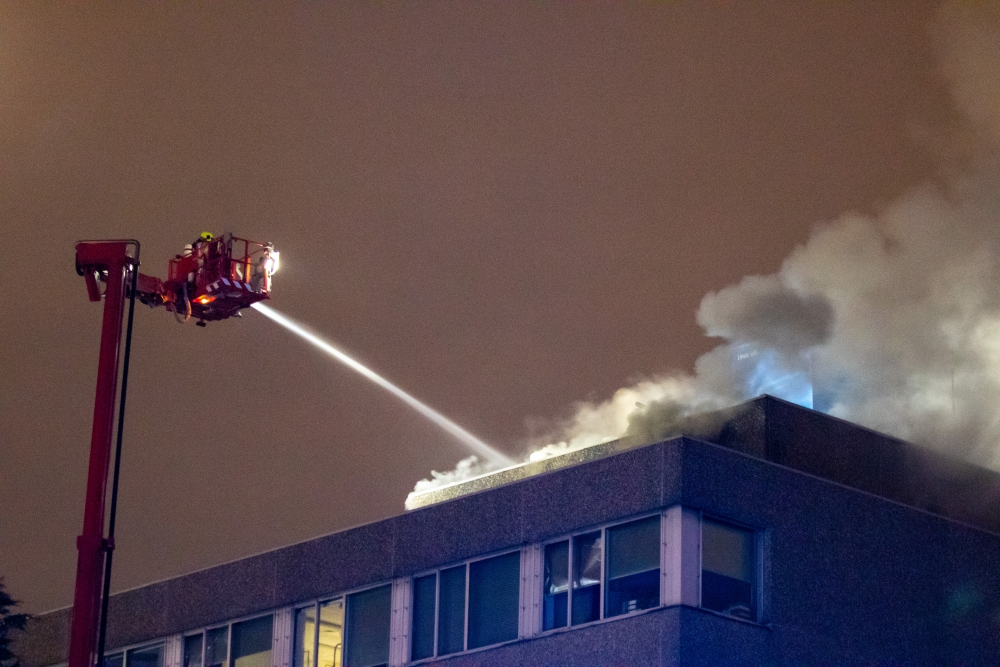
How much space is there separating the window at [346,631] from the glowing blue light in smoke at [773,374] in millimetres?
9072

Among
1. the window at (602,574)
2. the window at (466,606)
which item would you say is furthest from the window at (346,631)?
the window at (602,574)

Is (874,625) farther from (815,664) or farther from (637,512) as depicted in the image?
(637,512)

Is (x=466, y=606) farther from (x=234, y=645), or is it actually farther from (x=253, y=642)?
(x=234, y=645)

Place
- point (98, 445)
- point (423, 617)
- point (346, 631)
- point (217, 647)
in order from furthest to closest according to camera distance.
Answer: point (217, 647) < point (346, 631) < point (423, 617) < point (98, 445)

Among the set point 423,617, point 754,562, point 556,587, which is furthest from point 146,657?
point 754,562

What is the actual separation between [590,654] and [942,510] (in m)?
6.70

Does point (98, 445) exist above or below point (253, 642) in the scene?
above

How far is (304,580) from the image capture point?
2445 cm

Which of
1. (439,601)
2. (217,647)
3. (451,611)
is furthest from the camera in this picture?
(217,647)

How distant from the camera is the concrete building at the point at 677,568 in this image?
782 inches

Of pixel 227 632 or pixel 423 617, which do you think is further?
pixel 227 632

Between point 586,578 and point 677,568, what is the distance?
1.60 m

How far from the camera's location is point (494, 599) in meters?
21.8

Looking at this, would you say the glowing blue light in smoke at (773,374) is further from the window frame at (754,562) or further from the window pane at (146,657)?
the window pane at (146,657)
